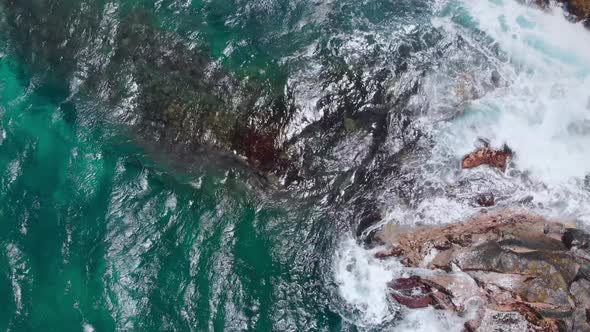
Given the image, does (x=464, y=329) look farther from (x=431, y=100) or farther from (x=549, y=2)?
(x=549, y=2)

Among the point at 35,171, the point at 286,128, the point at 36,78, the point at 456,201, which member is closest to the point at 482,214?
the point at 456,201

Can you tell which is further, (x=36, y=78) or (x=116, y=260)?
(x=36, y=78)

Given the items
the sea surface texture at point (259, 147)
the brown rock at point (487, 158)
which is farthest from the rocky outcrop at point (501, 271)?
the brown rock at point (487, 158)

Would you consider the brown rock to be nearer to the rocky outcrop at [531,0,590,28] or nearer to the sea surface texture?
the sea surface texture

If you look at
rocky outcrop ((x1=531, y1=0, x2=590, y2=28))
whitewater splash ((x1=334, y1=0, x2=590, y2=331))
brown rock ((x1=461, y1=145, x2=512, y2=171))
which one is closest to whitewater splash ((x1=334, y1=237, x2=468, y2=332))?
whitewater splash ((x1=334, y1=0, x2=590, y2=331))

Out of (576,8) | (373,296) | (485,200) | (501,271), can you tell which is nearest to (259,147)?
(373,296)

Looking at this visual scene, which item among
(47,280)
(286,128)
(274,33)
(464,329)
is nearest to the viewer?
(464,329)

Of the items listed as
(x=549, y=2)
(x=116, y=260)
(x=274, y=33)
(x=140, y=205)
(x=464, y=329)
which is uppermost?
(x=274, y=33)
